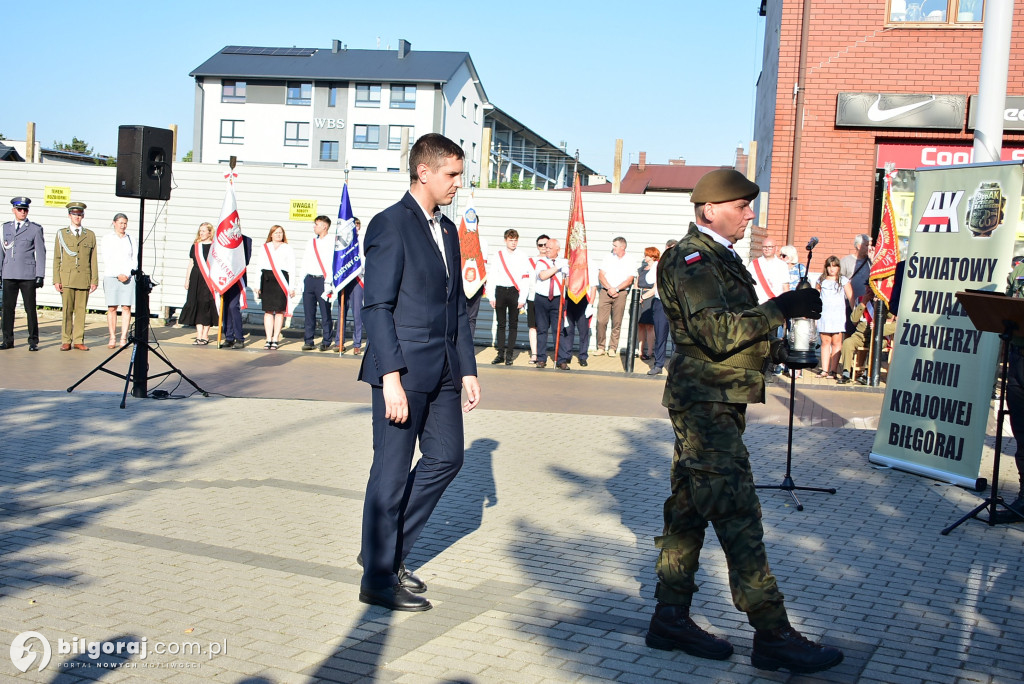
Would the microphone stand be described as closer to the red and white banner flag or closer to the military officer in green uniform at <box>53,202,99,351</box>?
the red and white banner flag

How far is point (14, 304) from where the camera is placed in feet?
48.4

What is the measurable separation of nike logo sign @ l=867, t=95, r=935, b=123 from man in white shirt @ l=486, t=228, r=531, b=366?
276 inches

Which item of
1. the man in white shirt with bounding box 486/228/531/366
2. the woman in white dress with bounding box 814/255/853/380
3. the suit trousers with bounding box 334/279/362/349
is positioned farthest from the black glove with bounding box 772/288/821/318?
the suit trousers with bounding box 334/279/362/349

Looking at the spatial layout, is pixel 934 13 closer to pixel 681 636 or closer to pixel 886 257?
pixel 886 257

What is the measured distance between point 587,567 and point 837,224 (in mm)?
14030

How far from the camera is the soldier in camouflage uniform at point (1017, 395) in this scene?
7.04 m

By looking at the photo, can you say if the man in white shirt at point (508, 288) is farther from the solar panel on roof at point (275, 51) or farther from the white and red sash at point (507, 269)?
the solar panel on roof at point (275, 51)

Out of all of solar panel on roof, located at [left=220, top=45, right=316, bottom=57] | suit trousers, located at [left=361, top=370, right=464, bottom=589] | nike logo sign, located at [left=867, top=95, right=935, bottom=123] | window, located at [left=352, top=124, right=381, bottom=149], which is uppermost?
solar panel on roof, located at [left=220, top=45, right=316, bottom=57]

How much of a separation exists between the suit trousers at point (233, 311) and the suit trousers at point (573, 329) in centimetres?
542

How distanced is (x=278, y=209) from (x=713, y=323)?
55.3 ft

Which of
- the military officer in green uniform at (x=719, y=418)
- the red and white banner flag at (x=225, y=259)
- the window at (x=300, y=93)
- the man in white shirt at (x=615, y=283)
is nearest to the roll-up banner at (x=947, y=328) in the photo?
the military officer in green uniform at (x=719, y=418)

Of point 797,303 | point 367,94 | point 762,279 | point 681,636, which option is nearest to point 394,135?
point 367,94

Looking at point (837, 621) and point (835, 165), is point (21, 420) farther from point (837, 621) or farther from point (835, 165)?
point (835, 165)

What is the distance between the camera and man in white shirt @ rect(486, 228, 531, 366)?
16.1 meters
